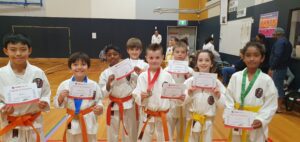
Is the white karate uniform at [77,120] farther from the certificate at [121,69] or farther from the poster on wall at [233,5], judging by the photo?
the poster on wall at [233,5]

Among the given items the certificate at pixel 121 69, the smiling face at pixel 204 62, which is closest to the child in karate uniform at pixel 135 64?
the certificate at pixel 121 69

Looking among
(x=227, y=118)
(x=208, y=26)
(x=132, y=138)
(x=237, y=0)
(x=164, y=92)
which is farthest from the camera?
(x=208, y=26)

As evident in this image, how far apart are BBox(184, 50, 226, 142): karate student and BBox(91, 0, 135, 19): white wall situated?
42.0 feet

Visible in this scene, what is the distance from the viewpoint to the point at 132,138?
3.06 m

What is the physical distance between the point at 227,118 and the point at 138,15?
1325cm

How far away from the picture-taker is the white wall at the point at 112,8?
14578 mm

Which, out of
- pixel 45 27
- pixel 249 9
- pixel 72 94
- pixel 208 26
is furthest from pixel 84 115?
pixel 45 27

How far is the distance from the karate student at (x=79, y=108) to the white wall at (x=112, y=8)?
12.8 m

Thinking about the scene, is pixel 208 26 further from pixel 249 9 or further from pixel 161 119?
pixel 161 119

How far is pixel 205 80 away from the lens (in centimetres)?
238

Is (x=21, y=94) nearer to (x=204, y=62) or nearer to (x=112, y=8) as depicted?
(x=204, y=62)

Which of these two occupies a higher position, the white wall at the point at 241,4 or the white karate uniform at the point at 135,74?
the white wall at the point at 241,4

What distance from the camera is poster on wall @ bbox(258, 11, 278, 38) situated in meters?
6.67

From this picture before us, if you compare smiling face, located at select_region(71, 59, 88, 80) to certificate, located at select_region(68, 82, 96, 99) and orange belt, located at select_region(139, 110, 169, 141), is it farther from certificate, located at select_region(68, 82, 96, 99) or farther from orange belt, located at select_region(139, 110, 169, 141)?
orange belt, located at select_region(139, 110, 169, 141)
